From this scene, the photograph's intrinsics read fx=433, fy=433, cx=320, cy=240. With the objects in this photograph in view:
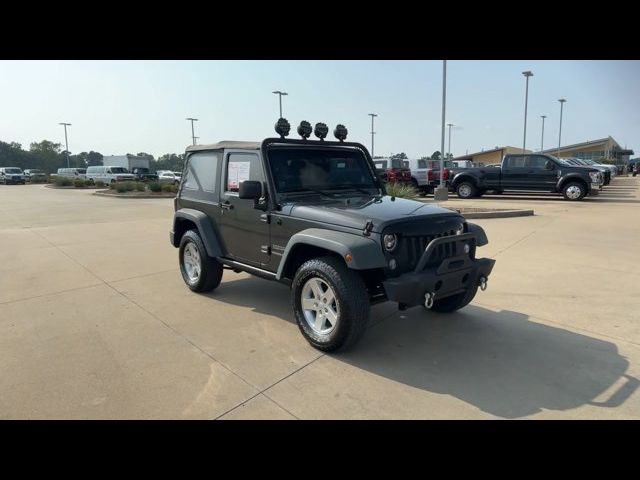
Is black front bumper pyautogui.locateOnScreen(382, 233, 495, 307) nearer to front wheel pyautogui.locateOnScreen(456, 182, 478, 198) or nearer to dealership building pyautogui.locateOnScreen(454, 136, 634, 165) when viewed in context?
front wheel pyautogui.locateOnScreen(456, 182, 478, 198)

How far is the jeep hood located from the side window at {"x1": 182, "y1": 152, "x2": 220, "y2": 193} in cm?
146

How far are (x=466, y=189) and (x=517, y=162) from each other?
2361mm

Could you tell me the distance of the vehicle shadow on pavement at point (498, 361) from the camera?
10.2ft

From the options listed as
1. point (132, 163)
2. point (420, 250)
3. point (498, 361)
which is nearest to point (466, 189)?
point (420, 250)

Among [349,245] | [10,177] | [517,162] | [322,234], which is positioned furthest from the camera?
[10,177]

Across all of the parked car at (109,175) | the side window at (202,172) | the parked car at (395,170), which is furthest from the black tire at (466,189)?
the parked car at (109,175)

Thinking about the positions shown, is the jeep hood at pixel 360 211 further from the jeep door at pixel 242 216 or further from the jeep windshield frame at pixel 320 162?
the jeep door at pixel 242 216

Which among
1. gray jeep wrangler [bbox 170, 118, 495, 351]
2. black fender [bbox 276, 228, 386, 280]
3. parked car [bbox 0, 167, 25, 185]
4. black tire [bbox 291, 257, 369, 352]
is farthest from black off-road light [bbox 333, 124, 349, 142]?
parked car [bbox 0, 167, 25, 185]

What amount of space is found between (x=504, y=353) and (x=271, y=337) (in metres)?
2.12

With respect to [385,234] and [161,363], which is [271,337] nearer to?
[161,363]

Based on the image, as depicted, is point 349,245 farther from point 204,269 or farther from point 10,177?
point 10,177

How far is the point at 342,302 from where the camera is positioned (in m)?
3.53

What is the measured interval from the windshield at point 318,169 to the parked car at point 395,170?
13.8 meters

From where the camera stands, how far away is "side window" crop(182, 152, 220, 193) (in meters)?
5.33
